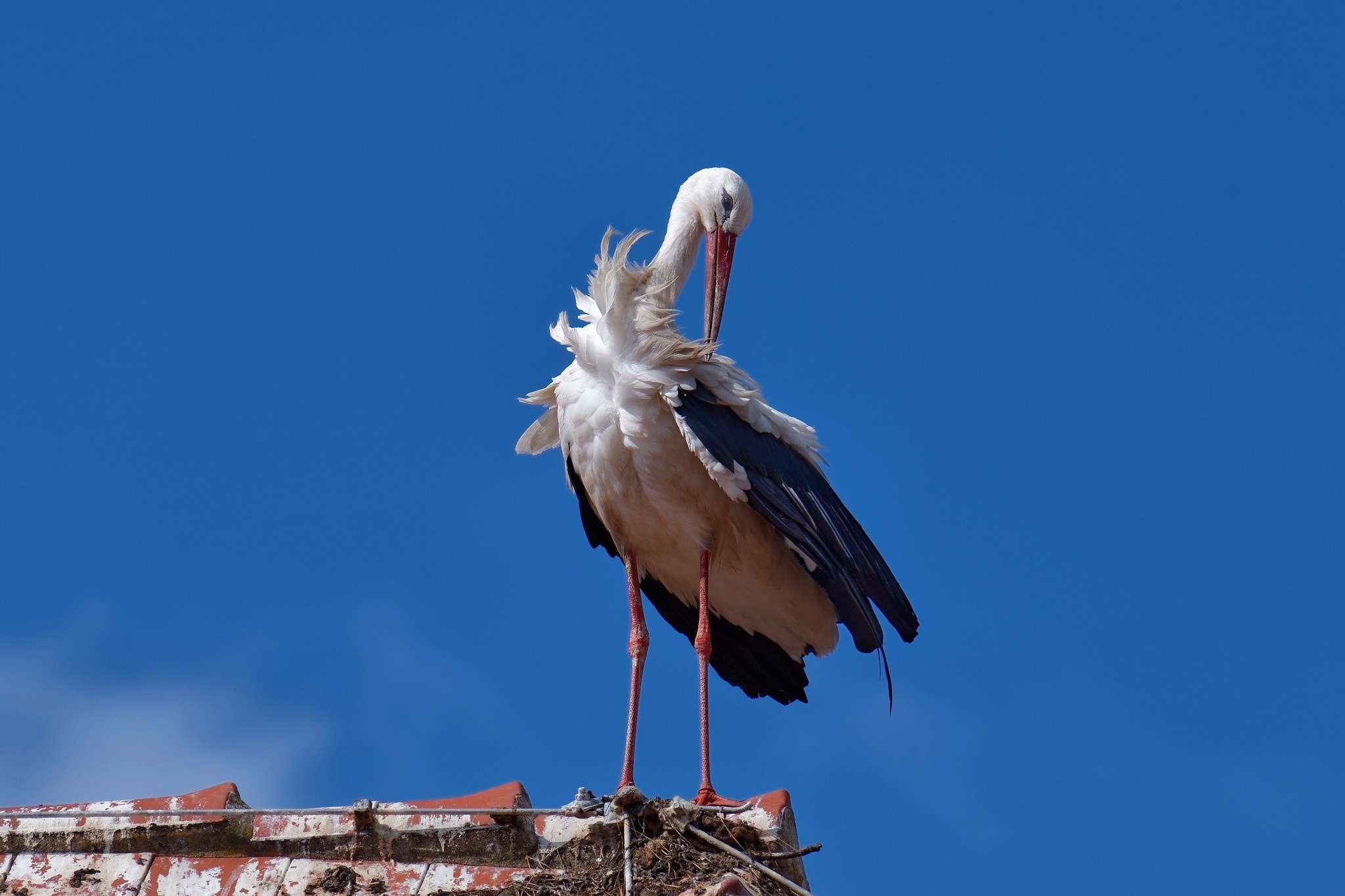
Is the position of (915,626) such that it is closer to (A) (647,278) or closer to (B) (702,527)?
(B) (702,527)

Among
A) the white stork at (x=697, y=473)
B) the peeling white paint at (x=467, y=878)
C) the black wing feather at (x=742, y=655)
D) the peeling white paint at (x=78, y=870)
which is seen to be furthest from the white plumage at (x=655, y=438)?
the peeling white paint at (x=78, y=870)

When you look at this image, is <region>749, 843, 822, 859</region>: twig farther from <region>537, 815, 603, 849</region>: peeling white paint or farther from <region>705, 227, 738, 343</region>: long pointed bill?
<region>705, 227, 738, 343</region>: long pointed bill

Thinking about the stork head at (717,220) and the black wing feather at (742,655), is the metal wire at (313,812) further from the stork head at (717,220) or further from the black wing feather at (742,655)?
the stork head at (717,220)

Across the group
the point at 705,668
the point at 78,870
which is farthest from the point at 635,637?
the point at 78,870

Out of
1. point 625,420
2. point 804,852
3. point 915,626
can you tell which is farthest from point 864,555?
point 804,852

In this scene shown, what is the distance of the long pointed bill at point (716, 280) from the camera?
8.00 m

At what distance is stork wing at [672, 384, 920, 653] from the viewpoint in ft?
23.3

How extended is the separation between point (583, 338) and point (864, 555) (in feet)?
4.69

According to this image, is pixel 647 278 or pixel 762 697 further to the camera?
pixel 762 697

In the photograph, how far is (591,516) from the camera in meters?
7.81

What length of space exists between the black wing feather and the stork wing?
0.94 m

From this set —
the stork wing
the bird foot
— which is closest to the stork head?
the stork wing

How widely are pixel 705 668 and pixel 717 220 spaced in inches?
79.1

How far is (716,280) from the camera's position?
800cm
